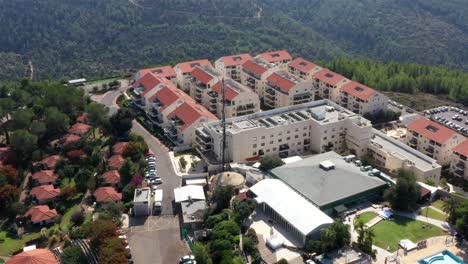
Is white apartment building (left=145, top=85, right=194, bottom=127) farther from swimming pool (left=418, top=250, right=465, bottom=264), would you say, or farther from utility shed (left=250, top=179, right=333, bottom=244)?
swimming pool (left=418, top=250, right=465, bottom=264)

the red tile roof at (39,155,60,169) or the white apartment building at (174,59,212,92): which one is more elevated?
the white apartment building at (174,59,212,92)

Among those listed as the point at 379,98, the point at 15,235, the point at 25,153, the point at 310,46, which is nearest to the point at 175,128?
the point at 25,153

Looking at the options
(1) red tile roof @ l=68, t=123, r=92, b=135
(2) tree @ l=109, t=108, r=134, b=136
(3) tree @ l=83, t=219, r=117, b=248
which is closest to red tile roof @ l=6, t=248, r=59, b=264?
(3) tree @ l=83, t=219, r=117, b=248

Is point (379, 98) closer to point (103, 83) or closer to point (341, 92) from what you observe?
point (341, 92)

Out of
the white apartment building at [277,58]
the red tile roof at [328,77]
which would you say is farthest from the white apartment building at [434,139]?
the white apartment building at [277,58]

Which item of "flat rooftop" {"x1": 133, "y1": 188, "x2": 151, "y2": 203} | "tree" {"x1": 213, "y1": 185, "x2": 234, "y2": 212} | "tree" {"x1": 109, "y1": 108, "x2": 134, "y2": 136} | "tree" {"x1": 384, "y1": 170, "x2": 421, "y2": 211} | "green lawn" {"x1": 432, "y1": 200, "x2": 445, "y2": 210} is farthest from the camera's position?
"tree" {"x1": 109, "y1": 108, "x2": 134, "y2": 136}

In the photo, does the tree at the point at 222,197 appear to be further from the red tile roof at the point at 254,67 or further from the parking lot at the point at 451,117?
the parking lot at the point at 451,117
